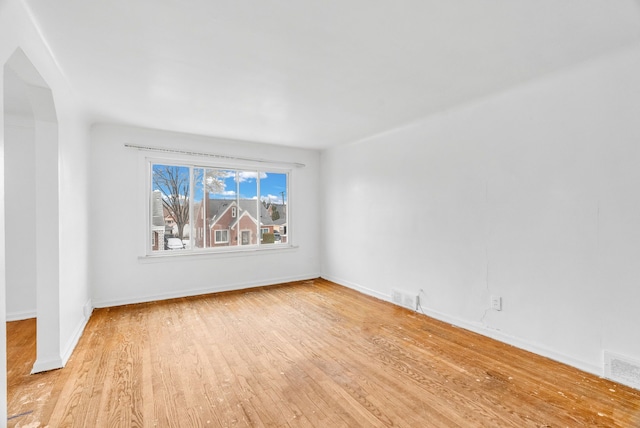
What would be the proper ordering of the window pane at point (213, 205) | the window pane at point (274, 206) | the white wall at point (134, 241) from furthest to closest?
1. the window pane at point (274, 206)
2. the window pane at point (213, 205)
3. the white wall at point (134, 241)

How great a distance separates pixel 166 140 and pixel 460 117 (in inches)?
151

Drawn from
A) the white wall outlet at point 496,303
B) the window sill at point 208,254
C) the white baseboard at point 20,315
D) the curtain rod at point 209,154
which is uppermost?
the curtain rod at point 209,154

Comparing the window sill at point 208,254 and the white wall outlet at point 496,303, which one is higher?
the window sill at point 208,254

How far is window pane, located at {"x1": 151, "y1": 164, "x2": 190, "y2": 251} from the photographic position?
4359mm

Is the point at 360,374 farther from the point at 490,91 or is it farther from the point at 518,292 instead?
the point at 490,91

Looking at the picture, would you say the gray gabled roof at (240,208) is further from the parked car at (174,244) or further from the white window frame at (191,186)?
the parked car at (174,244)

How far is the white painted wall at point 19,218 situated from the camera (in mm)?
3500

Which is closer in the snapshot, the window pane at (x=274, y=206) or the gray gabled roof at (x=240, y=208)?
the gray gabled roof at (x=240, y=208)

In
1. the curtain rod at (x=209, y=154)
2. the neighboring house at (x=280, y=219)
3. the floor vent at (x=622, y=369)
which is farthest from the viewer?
the neighboring house at (x=280, y=219)

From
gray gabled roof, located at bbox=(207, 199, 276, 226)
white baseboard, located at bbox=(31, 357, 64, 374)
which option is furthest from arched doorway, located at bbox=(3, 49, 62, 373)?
gray gabled roof, located at bbox=(207, 199, 276, 226)

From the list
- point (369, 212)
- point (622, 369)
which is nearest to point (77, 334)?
point (369, 212)

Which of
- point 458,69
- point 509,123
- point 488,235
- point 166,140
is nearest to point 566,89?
point 509,123

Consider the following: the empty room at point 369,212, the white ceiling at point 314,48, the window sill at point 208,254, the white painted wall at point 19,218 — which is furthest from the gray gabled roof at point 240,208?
the white painted wall at point 19,218

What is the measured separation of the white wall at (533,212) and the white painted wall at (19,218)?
441 cm
